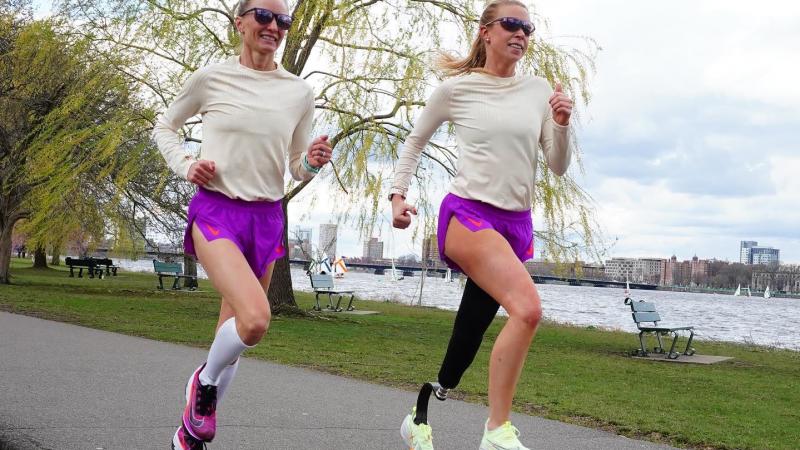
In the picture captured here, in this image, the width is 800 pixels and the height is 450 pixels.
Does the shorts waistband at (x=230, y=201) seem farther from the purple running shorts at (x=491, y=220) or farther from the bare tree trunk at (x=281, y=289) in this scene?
the bare tree trunk at (x=281, y=289)

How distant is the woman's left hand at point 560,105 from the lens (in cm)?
400

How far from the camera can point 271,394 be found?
21.7 feet

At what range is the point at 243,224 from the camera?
3.99m

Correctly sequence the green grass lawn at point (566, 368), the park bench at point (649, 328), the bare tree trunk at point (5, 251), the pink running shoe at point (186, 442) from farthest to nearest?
1. the bare tree trunk at point (5, 251)
2. the park bench at point (649, 328)
3. the green grass lawn at point (566, 368)
4. the pink running shoe at point (186, 442)

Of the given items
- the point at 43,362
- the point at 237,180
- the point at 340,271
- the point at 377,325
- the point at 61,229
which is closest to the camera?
the point at 237,180

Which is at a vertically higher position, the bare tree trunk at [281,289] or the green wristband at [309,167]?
the green wristband at [309,167]

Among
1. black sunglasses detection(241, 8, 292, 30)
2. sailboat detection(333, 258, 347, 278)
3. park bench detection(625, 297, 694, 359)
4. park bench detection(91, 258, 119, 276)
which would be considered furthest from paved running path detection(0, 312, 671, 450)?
park bench detection(91, 258, 119, 276)

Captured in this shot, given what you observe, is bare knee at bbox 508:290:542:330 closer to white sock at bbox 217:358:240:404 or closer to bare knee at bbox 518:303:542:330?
bare knee at bbox 518:303:542:330

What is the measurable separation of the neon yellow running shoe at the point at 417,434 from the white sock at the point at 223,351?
966mm

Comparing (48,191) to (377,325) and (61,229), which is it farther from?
(61,229)

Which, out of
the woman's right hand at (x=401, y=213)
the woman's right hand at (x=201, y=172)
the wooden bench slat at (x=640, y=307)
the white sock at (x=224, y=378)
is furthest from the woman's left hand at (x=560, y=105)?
the wooden bench slat at (x=640, y=307)

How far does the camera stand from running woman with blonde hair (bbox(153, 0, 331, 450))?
3.85m

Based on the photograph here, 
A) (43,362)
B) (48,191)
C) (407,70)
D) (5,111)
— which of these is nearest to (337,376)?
(43,362)

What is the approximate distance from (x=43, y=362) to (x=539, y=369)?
6089 millimetres
